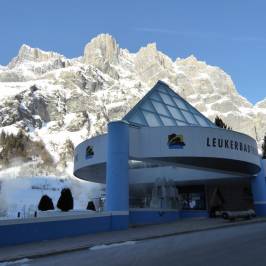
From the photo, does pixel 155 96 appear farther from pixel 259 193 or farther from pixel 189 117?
pixel 259 193

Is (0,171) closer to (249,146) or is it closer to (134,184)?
(134,184)

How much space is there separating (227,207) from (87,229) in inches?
1029

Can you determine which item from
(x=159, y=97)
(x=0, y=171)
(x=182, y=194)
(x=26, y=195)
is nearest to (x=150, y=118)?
(x=159, y=97)

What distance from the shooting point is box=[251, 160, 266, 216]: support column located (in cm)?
3161

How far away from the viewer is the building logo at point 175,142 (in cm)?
2408

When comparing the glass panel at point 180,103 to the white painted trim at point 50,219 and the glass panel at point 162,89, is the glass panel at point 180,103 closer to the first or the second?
the glass panel at point 162,89

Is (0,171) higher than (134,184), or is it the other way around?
(0,171)

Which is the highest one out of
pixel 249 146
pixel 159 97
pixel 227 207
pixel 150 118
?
pixel 159 97

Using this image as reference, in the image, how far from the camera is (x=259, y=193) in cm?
3180

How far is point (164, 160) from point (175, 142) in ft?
6.22

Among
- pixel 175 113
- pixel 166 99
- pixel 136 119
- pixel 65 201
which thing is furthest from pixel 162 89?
pixel 65 201

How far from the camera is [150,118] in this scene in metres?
28.8

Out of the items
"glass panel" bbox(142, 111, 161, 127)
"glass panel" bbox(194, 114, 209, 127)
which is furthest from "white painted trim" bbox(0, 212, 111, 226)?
"glass panel" bbox(194, 114, 209, 127)

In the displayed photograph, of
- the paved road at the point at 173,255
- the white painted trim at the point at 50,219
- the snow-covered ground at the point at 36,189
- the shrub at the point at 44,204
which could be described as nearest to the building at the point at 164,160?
the white painted trim at the point at 50,219
